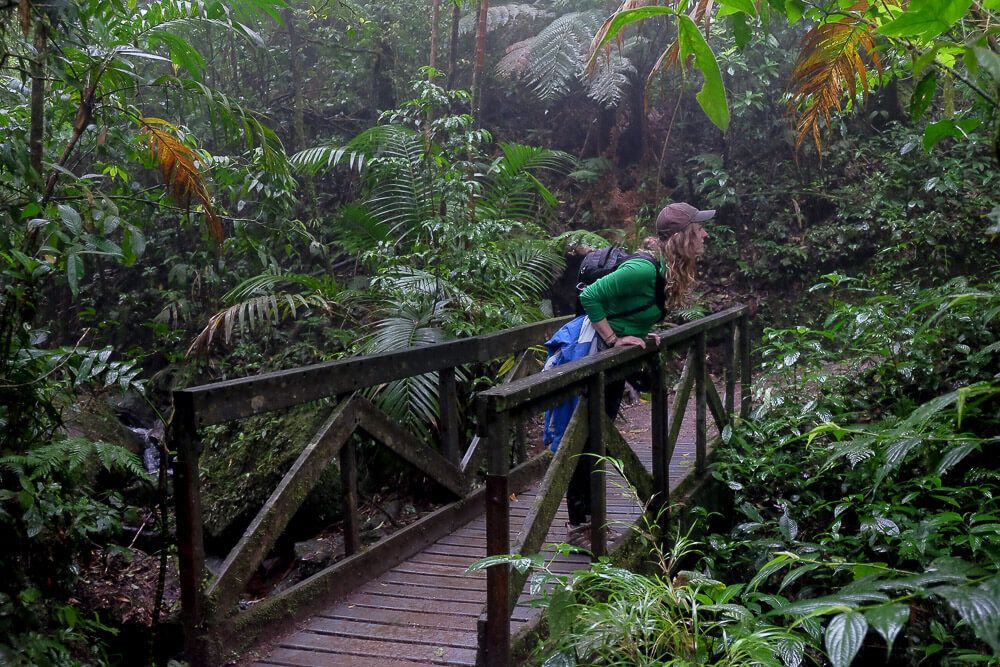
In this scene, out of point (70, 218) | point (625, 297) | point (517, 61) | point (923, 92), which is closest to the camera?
point (923, 92)

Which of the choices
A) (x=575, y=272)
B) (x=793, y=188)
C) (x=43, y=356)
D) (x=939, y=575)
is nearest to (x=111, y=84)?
(x=43, y=356)

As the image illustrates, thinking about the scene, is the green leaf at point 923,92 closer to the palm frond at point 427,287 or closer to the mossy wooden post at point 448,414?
the mossy wooden post at point 448,414

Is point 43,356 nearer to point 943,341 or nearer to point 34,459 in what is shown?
point 34,459

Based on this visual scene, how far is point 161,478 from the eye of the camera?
3.21 meters

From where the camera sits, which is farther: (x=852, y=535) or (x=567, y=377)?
(x=852, y=535)

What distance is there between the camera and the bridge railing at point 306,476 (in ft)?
9.09

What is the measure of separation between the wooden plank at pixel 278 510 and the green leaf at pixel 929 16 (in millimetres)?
2649

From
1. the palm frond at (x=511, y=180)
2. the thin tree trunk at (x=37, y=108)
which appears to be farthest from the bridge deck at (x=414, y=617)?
the palm frond at (x=511, y=180)

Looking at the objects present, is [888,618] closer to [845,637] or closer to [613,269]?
[845,637]

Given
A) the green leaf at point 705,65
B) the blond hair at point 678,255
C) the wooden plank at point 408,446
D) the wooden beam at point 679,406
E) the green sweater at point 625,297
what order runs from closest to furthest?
the green leaf at point 705,65, the wooden plank at point 408,446, the green sweater at point 625,297, the blond hair at point 678,255, the wooden beam at point 679,406

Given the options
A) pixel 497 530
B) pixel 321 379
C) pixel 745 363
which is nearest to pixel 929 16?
pixel 497 530

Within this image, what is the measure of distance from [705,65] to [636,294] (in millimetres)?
2595

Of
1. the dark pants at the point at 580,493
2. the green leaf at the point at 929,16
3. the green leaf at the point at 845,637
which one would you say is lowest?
the dark pants at the point at 580,493

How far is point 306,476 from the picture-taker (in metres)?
3.25
